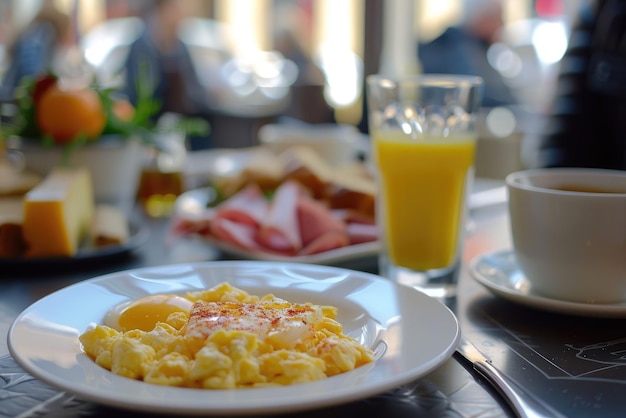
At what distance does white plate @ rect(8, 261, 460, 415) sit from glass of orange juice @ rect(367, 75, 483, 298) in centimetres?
19

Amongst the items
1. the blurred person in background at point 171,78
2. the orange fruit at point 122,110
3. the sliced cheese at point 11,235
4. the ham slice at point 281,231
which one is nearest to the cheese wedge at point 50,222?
the sliced cheese at point 11,235

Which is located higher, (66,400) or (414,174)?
(414,174)

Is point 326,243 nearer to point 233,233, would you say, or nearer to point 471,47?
point 233,233

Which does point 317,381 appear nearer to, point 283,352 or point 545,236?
point 283,352

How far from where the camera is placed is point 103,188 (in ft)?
5.02

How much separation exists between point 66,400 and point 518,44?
250 inches

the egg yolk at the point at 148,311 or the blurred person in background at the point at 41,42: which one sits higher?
the blurred person in background at the point at 41,42

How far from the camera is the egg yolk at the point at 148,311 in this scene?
80 cm

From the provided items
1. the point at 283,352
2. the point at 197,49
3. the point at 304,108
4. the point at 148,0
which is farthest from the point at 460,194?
the point at 148,0

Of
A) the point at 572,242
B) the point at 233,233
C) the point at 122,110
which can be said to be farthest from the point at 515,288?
the point at 122,110

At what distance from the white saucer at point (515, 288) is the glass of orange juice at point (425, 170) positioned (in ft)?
0.19

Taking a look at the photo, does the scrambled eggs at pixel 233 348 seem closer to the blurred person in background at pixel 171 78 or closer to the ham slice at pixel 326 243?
the ham slice at pixel 326 243

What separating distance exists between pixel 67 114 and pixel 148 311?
2.46 ft

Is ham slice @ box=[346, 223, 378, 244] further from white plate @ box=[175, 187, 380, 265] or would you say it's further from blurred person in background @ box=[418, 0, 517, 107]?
blurred person in background @ box=[418, 0, 517, 107]
